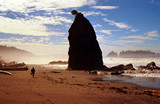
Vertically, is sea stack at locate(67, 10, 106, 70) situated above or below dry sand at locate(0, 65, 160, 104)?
above

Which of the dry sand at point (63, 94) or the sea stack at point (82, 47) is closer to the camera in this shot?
the dry sand at point (63, 94)

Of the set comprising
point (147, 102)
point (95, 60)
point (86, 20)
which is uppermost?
point (86, 20)

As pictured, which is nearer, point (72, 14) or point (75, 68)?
point (75, 68)

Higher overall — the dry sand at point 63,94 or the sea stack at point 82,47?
the sea stack at point 82,47

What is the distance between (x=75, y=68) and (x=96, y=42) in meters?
9.16

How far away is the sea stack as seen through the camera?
119ft

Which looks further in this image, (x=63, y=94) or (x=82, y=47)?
(x=82, y=47)

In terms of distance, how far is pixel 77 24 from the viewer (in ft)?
122

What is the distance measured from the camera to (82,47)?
36.4 m

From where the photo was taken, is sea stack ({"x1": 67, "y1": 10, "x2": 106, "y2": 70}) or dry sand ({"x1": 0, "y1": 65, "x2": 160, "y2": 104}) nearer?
dry sand ({"x1": 0, "y1": 65, "x2": 160, "y2": 104})

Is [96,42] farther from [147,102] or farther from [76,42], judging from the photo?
[147,102]

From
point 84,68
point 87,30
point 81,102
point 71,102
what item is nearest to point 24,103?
point 71,102

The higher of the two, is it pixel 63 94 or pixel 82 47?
pixel 82 47

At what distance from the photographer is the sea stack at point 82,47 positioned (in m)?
36.1
